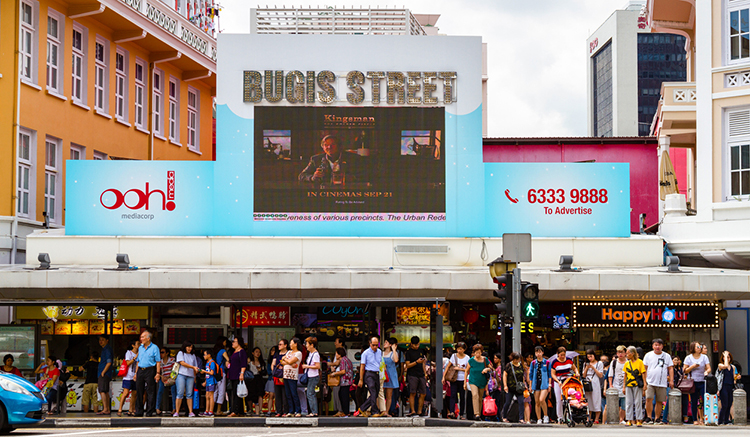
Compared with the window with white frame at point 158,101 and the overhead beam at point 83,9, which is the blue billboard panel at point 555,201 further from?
the window with white frame at point 158,101

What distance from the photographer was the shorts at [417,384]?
1794 cm

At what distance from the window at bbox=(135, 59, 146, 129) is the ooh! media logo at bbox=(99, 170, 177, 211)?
6.37 m

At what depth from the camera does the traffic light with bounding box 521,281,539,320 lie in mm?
15961

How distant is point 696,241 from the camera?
2162 centimetres

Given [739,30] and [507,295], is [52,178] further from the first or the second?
[739,30]

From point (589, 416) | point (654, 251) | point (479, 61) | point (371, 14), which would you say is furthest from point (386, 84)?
point (371, 14)

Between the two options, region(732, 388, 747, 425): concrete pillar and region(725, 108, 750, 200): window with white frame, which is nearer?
region(732, 388, 747, 425): concrete pillar

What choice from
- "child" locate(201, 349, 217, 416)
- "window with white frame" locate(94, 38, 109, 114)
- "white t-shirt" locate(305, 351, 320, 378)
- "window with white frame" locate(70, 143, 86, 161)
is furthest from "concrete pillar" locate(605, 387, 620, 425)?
"window with white frame" locate(94, 38, 109, 114)

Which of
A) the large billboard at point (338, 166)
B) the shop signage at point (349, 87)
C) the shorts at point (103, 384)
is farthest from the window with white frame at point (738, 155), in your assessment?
the shorts at point (103, 384)

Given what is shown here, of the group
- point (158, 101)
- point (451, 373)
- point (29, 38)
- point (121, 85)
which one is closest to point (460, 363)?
point (451, 373)

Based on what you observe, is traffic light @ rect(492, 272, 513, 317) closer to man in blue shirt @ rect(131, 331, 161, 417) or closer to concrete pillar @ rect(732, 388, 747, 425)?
concrete pillar @ rect(732, 388, 747, 425)

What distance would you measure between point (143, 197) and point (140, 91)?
291 inches

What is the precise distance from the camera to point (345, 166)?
840 inches

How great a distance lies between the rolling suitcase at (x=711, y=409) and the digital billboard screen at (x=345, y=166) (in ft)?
23.9
